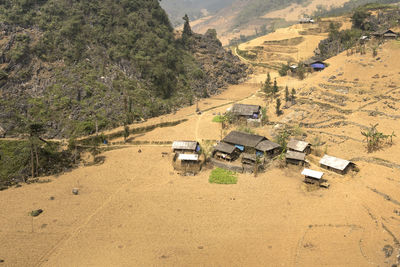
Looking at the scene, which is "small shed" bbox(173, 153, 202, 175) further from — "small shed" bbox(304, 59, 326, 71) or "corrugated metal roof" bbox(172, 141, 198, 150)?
"small shed" bbox(304, 59, 326, 71)

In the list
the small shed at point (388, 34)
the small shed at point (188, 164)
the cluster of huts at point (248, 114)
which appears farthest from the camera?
the small shed at point (388, 34)

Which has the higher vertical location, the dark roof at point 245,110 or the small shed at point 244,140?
the dark roof at point 245,110

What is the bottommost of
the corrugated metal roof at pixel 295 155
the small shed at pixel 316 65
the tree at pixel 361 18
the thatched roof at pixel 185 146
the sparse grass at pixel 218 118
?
the corrugated metal roof at pixel 295 155

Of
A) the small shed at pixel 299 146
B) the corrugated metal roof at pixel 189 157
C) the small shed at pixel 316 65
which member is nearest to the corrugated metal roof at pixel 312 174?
the small shed at pixel 299 146

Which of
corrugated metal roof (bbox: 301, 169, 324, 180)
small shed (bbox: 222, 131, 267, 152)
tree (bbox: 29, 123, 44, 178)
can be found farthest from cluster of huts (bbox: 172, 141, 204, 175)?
tree (bbox: 29, 123, 44, 178)

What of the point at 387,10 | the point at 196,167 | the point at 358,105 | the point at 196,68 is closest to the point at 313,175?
the point at 196,167

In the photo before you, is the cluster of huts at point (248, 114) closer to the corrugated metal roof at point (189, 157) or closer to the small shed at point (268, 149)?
the small shed at point (268, 149)

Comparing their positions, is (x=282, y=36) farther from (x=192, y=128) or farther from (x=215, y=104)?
(x=192, y=128)

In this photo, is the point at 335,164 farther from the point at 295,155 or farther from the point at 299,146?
the point at 299,146
